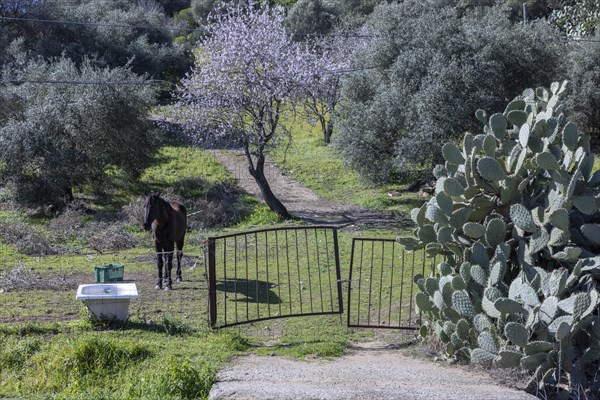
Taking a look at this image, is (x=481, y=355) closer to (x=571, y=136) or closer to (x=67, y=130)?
(x=571, y=136)

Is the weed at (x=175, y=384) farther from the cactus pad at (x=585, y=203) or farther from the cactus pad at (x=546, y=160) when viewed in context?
the cactus pad at (x=585, y=203)

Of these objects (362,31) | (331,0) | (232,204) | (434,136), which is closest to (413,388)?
(434,136)

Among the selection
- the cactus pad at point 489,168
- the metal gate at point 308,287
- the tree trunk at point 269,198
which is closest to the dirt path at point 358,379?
the metal gate at point 308,287

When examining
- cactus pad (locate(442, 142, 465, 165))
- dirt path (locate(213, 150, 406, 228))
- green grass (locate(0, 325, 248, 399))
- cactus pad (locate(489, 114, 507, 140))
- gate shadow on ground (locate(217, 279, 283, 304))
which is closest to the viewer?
green grass (locate(0, 325, 248, 399))

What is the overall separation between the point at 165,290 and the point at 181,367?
608 centimetres

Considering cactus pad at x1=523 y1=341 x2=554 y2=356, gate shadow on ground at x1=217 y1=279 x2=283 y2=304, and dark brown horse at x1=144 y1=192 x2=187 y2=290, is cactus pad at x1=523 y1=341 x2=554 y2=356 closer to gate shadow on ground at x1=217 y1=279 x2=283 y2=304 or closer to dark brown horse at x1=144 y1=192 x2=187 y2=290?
gate shadow on ground at x1=217 y1=279 x2=283 y2=304

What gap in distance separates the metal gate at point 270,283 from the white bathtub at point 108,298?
1.25 m

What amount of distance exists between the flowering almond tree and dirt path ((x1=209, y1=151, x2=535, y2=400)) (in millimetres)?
13445

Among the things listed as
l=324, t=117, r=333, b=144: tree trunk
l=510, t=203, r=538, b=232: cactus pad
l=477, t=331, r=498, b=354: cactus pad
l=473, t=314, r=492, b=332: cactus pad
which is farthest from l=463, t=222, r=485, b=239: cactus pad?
l=324, t=117, r=333, b=144: tree trunk

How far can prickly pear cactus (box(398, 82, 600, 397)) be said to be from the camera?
27.8 feet

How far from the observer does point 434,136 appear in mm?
22562

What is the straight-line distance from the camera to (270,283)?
15.1m

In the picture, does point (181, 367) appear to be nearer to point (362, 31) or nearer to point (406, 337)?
point (406, 337)

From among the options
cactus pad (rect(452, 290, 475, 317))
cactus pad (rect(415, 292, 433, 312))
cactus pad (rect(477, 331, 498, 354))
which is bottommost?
cactus pad (rect(477, 331, 498, 354))
